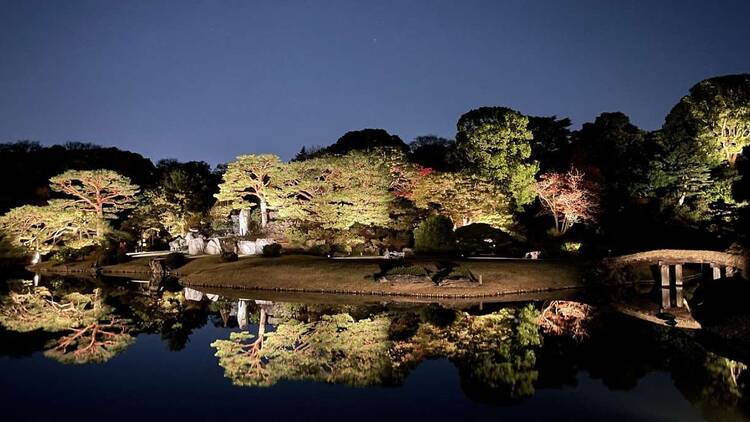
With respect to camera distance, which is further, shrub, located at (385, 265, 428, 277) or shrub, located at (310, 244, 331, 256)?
shrub, located at (310, 244, 331, 256)

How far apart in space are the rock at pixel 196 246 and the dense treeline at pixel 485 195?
284 cm

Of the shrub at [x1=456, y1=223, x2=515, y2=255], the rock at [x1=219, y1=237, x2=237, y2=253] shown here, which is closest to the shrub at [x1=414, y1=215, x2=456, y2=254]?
the shrub at [x1=456, y1=223, x2=515, y2=255]

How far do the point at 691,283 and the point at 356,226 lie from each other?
23.0 m

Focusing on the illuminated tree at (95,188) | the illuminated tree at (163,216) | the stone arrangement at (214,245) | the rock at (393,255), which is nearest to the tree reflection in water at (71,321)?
the stone arrangement at (214,245)

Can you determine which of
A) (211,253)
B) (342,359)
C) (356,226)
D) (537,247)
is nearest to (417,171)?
(356,226)

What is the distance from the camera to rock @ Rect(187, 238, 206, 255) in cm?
4872

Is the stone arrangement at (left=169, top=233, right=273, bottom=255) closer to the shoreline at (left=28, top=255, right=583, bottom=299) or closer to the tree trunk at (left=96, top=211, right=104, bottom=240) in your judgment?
the tree trunk at (left=96, top=211, right=104, bottom=240)

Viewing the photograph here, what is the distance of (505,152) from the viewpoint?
1816 inches

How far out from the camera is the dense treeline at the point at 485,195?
1623 inches

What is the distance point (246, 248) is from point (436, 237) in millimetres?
15968

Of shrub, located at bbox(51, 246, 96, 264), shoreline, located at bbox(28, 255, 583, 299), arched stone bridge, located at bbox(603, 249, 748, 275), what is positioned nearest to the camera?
arched stone bridge, located at bbox(603, 249, 748, 275)

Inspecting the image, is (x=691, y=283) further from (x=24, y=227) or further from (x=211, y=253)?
(x=24, y=227)

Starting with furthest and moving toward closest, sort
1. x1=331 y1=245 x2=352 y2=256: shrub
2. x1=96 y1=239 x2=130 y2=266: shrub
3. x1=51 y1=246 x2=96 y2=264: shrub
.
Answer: x1=51 y1=246 x2=96 y2=264: shrub → x1=96 y1=239 x2=130 y2=266: shrub → x1=331 y1=245 x2=352 y2=256: shrub

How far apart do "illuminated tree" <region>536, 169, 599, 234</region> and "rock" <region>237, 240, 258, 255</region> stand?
24163mm
